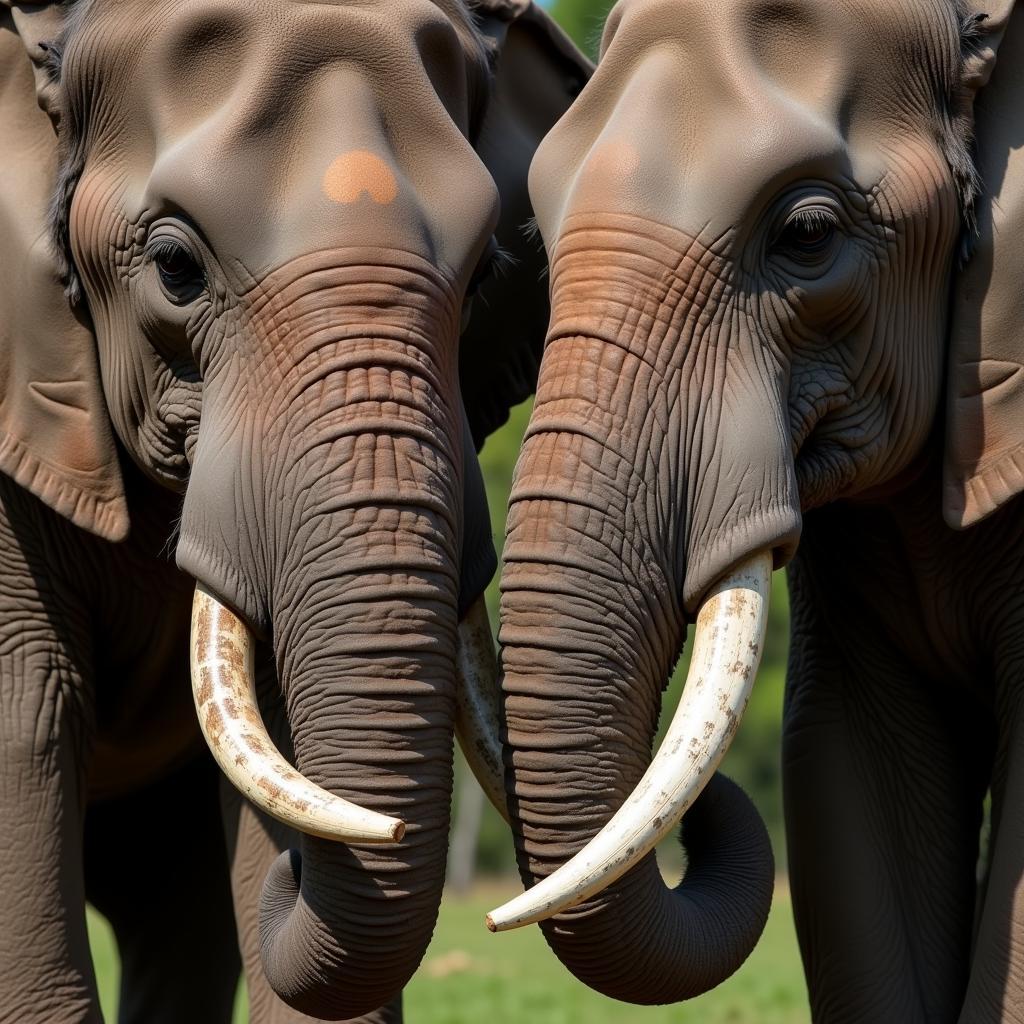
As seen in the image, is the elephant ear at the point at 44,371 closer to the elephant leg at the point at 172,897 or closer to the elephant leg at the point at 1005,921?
the elephant leg at the point at 172,897

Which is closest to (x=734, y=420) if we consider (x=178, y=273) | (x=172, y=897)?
(x=178, y=273)

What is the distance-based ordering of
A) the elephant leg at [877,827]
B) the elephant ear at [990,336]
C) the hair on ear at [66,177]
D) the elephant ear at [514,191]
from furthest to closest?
the elephant ear at [514,191], the elephant leg at [877,827], the hair on ear at [66,177], the elephant ear at [990,336]

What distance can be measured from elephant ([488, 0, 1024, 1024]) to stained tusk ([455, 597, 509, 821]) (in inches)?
7.6

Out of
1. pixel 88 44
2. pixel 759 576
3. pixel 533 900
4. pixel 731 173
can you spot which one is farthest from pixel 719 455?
pixel 88 44

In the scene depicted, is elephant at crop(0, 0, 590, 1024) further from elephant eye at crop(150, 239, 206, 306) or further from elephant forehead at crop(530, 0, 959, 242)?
elephant forehead at crop(530, 0, 959, 242)

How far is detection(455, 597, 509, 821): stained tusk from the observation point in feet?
15.9

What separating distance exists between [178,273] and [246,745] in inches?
42.8

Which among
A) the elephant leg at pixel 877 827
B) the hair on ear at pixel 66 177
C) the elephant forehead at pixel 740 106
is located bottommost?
the elephant leg at pixel 877 827

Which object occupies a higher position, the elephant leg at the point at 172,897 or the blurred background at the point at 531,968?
the elephant leg at the point at 172,897

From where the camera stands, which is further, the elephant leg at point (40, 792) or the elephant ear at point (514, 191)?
the elephant ear at point (514, 191)

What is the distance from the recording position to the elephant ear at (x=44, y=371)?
5387 millimetres

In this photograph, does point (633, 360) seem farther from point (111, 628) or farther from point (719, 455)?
point (111, 628)

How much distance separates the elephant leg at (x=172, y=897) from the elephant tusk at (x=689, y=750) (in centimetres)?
265

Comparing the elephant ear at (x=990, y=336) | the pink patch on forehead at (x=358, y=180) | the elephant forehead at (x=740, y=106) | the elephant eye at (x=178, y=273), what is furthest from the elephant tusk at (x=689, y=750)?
the elephant eye at (x=178, y=273)
